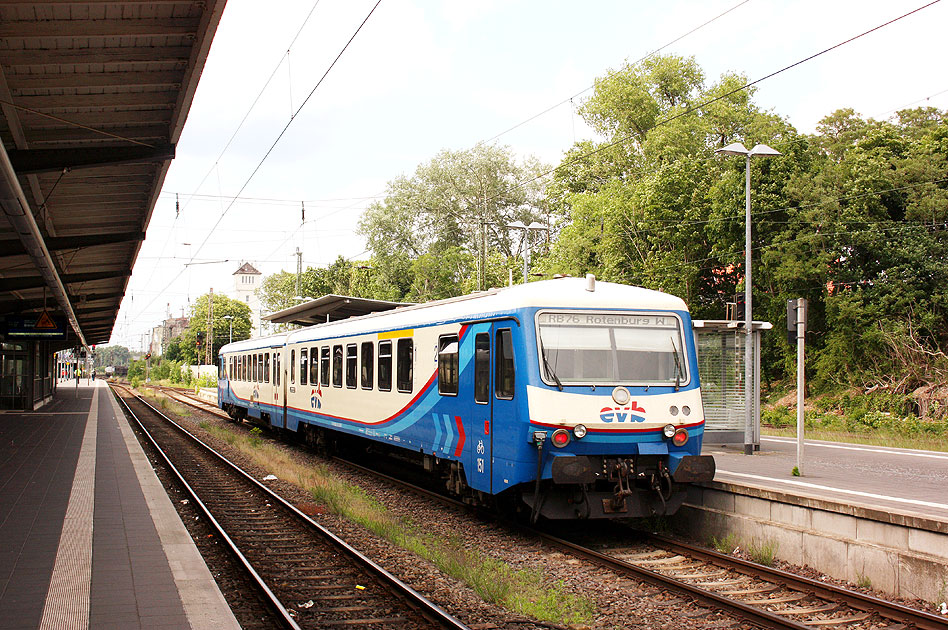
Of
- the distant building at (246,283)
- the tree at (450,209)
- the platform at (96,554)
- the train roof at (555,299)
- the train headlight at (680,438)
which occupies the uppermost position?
the distant building at (246,283)

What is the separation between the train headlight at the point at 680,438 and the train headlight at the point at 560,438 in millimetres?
1368

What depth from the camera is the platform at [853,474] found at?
9.52 meters

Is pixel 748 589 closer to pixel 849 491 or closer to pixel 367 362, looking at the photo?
pixel 849 491

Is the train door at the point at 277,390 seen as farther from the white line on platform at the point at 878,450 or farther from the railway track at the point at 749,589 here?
the railway track at the point at 749,589

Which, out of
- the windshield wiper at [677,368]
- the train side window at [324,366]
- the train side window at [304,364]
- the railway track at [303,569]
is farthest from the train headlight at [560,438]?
the train side window at [304,364]

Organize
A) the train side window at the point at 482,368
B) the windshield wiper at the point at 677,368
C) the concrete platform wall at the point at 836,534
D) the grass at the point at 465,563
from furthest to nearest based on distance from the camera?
the train side window at the point at 482,368 < the windshield wiper at the point at 677,368 < the concrete platform wall at the point at 836,534 < the grass at the point at 465,563

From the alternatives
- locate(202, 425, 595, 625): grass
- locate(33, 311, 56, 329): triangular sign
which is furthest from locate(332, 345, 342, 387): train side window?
locate(33, 311, 56, 329): triangular sign

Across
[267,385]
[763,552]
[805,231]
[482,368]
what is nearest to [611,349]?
[482,368]

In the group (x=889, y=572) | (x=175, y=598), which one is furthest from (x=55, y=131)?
(x=889, y=572)

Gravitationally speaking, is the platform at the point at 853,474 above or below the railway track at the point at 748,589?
above

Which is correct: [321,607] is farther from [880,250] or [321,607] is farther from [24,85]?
[880,250]

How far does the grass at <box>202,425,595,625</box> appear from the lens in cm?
696

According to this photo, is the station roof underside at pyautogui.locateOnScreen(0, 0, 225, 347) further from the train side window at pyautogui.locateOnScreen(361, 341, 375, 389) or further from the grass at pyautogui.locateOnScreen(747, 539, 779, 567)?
the grass at pyautogui.locateOnScreen(747, 539, 779, 567)

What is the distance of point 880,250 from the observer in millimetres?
29078
